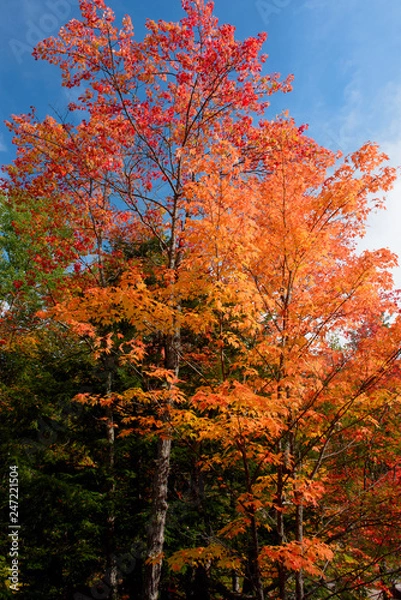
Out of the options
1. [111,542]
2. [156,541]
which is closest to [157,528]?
[156,541]

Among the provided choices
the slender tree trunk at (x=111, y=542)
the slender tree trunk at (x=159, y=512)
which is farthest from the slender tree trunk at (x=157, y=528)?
the slender tree trunk at (x=111, y=542)

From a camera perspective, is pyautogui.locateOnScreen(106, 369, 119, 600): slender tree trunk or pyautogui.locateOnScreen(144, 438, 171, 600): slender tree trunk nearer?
pyautogui.locateOnScreen(144, 438, 171, 600): slender tree trunk

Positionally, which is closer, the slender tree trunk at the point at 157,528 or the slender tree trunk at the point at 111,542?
the slender tree trunk at the point at 157,528

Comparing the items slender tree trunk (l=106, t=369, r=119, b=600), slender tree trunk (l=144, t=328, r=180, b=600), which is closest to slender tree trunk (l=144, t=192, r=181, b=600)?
slender tree trunk (l=144, t=328, r=180, b=600)

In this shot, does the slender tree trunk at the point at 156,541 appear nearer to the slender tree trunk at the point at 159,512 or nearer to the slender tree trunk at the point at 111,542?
the slender tree trunk at the point at 159,512

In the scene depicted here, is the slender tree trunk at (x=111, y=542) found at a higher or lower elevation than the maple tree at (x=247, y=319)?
lower

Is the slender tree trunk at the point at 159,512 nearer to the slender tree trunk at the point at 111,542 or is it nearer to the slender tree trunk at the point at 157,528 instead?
the slender tree trunk at the point at 157,528

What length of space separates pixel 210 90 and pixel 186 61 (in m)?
0.72

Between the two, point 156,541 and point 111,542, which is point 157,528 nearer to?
point 156,541

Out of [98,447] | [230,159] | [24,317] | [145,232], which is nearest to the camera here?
[230,159]

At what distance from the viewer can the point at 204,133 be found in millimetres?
8102

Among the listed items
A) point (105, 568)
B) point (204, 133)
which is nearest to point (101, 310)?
point (204, 133)

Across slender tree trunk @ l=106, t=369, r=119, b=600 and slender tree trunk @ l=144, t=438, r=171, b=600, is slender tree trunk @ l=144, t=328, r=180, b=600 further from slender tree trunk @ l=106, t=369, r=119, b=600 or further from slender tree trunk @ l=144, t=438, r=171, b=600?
slender tree trunk @ l=106, t=369, r=119, b=600

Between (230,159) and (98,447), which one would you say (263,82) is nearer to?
(230,159)
